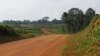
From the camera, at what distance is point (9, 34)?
41.6m

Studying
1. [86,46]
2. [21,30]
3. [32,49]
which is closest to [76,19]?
[21,30]

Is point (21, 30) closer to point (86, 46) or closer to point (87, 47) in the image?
point (86, 46)

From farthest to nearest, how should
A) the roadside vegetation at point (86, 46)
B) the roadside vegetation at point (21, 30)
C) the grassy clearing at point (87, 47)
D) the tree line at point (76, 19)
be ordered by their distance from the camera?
the tree line at point (76, 19) < the roadside vegetation at point (21, 30) < the roadside vegetation at point (86, 46) < the grassy clearing at point (87, 47)

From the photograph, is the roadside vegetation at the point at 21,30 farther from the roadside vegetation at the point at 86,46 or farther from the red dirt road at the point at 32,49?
the roadside vegetation at the point at 86,46

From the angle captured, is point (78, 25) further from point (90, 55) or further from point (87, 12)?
point (90, 55)

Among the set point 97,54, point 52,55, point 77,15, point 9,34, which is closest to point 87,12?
point 77,15

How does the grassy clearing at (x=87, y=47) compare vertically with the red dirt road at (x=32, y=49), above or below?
above

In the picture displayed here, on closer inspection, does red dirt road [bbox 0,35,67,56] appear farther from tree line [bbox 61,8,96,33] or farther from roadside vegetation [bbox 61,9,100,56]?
tree line [bbox 61,8,96,33]

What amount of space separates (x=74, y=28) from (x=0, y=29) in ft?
147

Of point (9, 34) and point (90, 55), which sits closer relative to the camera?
point (90, 55)

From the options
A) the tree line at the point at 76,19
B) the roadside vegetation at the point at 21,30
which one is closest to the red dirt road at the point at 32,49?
the roadside vegetation at the point at 21,30

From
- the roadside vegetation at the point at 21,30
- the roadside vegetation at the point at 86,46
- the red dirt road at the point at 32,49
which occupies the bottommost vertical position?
the roadside vegetation at the point at 21,30

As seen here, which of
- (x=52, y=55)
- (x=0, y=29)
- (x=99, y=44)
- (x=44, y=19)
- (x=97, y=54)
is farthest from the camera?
(x=44, y=19)

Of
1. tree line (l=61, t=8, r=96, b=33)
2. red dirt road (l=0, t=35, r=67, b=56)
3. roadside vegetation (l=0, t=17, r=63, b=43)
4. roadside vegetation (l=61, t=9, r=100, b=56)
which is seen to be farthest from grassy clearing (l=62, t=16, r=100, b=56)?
tree line (l=61, t=8, r=96, b=33)
